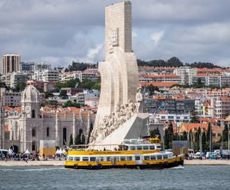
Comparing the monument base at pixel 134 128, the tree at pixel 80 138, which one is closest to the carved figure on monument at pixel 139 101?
the monument base at pixel 134 128

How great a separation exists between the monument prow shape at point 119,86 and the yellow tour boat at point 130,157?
1206 centimetres

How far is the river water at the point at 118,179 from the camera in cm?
6050

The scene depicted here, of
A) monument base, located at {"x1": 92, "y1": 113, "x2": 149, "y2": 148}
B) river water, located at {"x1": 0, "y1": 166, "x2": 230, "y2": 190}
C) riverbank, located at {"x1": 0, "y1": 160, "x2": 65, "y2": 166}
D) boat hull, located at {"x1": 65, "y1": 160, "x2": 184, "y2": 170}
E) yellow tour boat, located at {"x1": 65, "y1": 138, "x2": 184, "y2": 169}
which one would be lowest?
river water, located at {"x1": 0, "y1": 166, "x2": 230, "y2": 190}

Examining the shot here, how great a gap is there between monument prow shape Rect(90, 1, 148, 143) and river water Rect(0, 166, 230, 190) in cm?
1146

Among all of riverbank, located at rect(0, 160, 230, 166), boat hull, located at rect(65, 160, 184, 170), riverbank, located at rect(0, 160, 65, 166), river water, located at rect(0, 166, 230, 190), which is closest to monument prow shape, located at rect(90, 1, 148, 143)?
riverbank, located at rect(0, 160, 65, 166)

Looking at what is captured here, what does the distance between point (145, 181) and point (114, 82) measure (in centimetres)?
2891

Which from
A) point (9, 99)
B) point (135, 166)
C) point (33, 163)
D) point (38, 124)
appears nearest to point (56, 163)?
point (33, 163)

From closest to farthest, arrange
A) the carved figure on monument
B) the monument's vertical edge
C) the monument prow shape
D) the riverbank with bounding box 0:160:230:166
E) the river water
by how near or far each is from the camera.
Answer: the river water
the riverbank with bounding box 0:160:230:166
the carved figure on monument
the monument prow shape
the monument's vertical edge

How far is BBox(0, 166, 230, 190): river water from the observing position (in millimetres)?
60500

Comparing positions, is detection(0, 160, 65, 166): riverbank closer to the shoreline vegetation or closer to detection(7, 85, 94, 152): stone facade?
the shoreline vegetation

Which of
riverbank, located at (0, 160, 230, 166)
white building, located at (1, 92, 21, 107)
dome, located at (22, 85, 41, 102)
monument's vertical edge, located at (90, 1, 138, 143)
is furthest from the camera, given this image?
white building, located at (1, 92, 21, 107)

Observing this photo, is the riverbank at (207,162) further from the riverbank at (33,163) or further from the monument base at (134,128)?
the riverbank at (33,163)

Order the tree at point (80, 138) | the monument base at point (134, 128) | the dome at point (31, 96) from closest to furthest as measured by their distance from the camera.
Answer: the monument base at point (134, 128)
the tree at point (80, 138)
the dome at point (31, 96)

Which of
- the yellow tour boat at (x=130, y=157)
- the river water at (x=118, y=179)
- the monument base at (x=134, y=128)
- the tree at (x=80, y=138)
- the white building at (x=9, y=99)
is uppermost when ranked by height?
the white building at (x=9, y=99)
